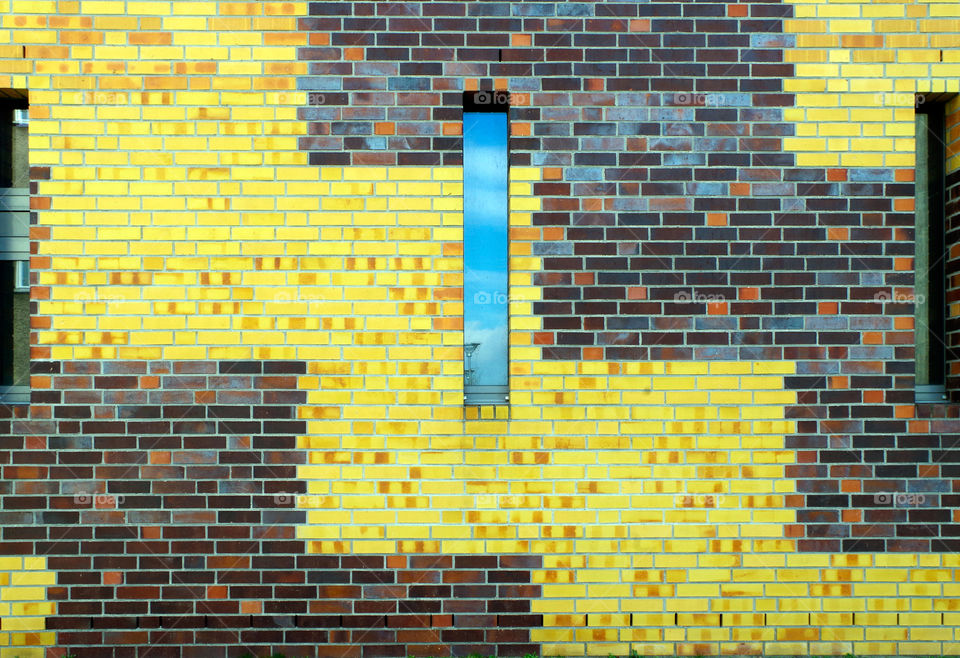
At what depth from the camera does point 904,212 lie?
14.5 ft

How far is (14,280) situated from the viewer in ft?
14.6

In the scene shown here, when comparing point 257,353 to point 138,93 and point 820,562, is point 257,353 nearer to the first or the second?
point 138,93

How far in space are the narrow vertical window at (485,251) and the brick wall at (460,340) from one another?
205mm

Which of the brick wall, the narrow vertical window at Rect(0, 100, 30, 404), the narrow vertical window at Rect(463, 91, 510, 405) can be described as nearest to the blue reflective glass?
the narrow vertical window at Rect(463, 91, 510, 405)

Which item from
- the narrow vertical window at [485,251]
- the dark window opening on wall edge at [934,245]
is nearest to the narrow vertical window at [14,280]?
the narrow vertical window at [485,251]

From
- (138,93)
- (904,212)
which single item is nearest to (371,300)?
(138,93)

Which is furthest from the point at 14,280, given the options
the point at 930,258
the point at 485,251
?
the point at 930,258

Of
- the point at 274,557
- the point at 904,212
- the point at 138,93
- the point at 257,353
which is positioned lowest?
the point at 274,557

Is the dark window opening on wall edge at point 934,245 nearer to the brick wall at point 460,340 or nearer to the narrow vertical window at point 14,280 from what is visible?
the brick wall at point 460,340

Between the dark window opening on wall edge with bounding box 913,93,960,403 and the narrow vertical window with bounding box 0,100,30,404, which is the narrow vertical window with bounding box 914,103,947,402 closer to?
the dark window opening on wall edge with bounding box 913,93,960,403

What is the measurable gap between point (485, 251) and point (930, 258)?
2943mm

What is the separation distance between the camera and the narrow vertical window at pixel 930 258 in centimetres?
454

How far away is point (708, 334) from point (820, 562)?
5.15 ft

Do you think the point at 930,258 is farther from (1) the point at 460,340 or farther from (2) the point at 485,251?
(1) the point at 460,340
